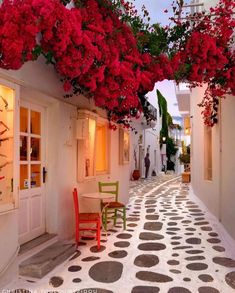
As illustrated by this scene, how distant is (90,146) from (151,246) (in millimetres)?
2475

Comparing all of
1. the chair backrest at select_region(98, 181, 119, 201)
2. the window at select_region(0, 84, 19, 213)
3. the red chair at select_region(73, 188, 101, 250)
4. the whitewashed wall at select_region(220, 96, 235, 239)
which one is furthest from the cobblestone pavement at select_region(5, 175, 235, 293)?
the window at select_region(0, 84, 19, 213)

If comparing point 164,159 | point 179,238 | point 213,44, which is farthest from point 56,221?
point 164,159

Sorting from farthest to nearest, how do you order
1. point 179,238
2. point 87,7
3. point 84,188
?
point 84,188, point 179,238, point 87,7

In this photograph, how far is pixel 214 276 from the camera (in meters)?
4.08

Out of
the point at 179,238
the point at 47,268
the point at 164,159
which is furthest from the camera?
the point at 164,159

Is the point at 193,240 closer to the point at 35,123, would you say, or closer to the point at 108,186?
the point at 108,186

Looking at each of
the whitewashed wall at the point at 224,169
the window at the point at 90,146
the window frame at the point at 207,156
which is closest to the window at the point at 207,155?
the window frame at the point at 207,156

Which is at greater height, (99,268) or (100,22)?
(100,22)

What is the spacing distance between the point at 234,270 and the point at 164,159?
89.0 ft

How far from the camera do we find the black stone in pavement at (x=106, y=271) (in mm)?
3981

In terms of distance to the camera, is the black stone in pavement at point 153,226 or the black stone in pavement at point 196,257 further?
the black stone in pavement at point 153,226

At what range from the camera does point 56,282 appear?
12.6 feet

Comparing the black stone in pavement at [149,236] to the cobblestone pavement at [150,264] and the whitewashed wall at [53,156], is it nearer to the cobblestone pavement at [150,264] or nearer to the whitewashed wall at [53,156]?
the cobblestone pavement at [150,264]

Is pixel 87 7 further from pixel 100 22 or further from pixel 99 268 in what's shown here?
pixel 99 268
